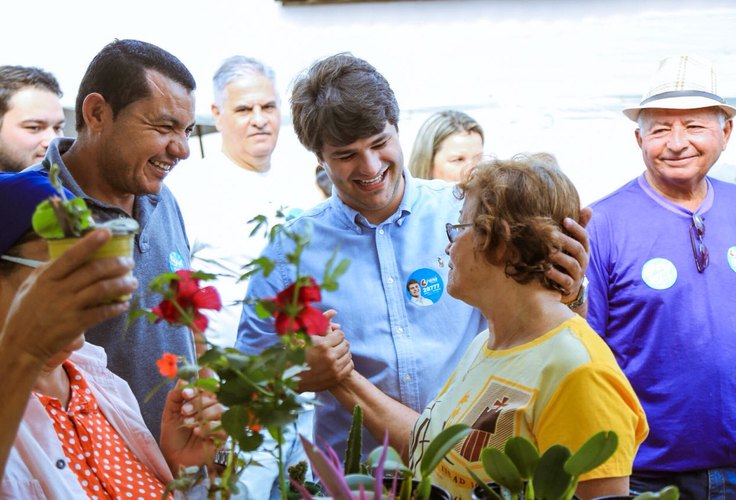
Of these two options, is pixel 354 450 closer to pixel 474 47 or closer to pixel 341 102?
pixel 341 102

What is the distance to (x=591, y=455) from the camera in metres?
1.24

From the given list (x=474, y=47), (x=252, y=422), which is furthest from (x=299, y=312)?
(x=474, y=47)

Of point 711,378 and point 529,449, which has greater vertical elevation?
point 529,449

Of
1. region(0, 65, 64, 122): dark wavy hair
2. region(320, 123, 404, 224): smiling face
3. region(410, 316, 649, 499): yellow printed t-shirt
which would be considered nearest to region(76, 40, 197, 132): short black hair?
region(320, 123, 404, 224): smiling face

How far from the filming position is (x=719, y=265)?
3.44 m

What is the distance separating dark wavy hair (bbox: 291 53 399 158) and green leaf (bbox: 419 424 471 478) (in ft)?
Result: 4.73

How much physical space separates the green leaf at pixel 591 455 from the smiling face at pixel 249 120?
3563 mm

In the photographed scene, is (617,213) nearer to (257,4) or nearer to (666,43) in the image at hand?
(666,43)

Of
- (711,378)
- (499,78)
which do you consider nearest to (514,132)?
(499,78)

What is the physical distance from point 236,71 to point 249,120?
0.30 m

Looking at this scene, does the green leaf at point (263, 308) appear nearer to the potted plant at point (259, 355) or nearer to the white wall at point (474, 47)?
the potted plant at point (259, 355)

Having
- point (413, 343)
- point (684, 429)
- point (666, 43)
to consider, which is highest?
point (666, 43)

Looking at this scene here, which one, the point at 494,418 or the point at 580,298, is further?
the point at 580,298

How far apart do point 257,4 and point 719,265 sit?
4.24 m
